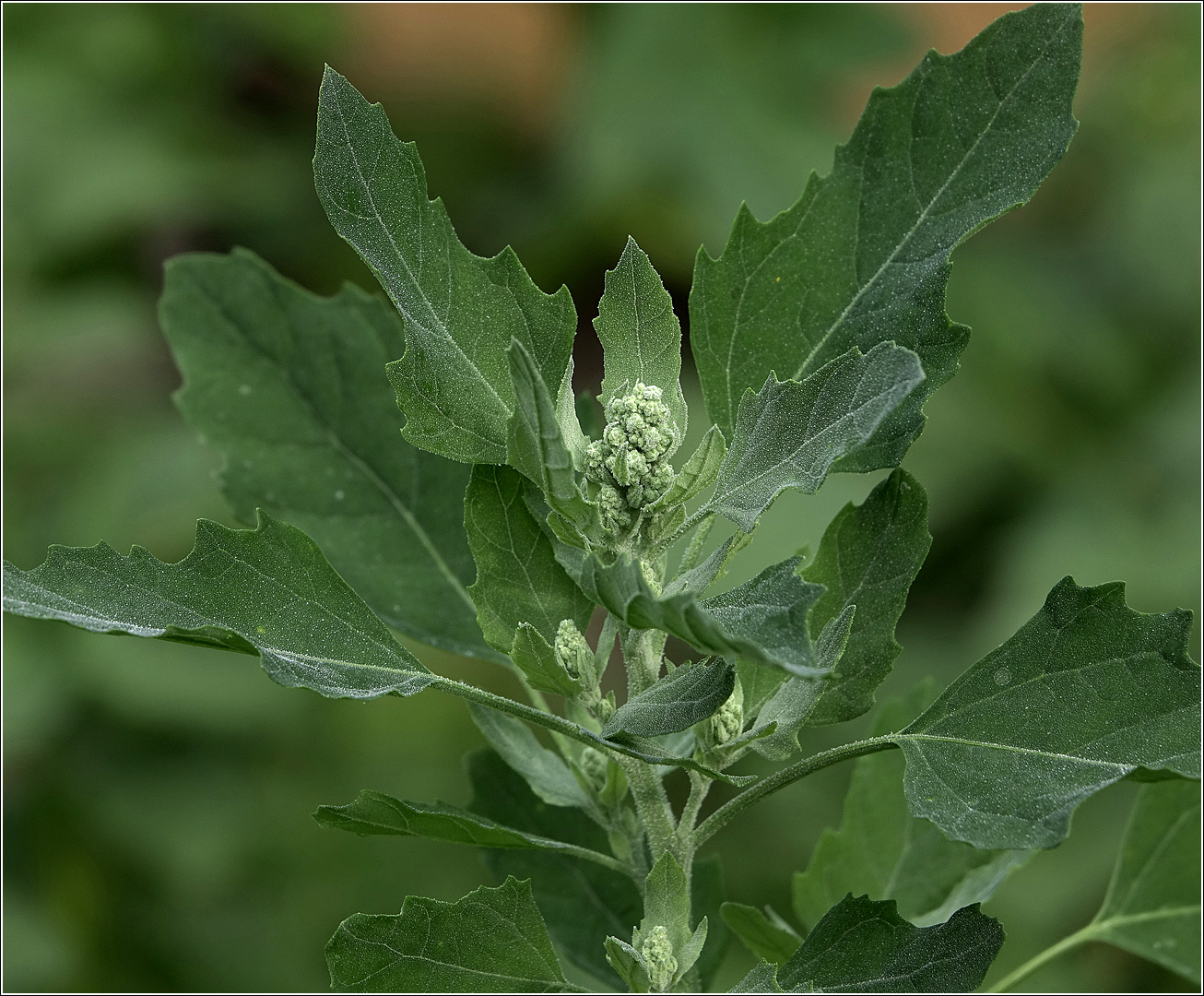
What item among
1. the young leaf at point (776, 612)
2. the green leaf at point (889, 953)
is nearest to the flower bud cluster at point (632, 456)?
the young leaf at point (776, 612)

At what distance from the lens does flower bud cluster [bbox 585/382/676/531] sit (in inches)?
34.9

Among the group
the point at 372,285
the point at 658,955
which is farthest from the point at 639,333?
the point at 372,285

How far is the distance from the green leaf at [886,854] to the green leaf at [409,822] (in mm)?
390

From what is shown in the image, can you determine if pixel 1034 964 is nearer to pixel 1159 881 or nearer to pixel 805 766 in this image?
pixel 1159 881

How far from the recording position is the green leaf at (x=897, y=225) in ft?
2.99

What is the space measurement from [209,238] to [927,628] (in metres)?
2.00

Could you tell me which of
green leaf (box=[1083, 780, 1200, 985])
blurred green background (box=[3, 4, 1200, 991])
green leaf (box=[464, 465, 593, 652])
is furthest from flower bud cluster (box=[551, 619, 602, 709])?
blurred green background (box=[3, 4, 1200, 991])

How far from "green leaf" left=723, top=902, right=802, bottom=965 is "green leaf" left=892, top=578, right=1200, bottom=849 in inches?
8.3

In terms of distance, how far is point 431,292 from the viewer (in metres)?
0.91

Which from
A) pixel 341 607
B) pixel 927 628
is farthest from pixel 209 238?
pixel 341 607

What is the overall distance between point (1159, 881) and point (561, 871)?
61 centimetres

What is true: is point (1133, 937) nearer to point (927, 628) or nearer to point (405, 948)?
point (405, 948)

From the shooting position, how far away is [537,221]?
316 cm

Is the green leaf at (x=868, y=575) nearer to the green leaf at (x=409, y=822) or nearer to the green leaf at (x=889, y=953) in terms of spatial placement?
the green leaf at (x=889, y=953)
